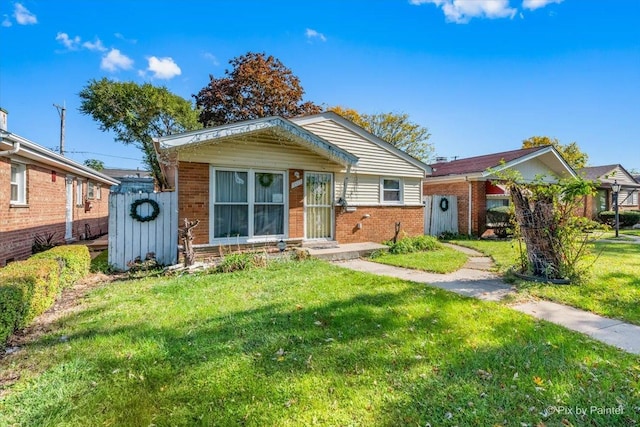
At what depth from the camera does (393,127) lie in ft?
105

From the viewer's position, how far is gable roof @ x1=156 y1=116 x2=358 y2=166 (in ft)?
25.0

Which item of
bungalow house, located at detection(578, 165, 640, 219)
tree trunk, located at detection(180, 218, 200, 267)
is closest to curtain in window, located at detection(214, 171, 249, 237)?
tree trunk, located at detection(180, 218, 200, 267)

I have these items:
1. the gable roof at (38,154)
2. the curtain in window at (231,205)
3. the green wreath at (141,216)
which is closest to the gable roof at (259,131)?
the curtain in window at (231,205)

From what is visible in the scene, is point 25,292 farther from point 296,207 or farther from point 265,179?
point 296,207

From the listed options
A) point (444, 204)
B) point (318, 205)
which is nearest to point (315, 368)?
point (318, 205)

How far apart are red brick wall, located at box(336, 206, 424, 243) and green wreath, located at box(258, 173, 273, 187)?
2600 millimetres

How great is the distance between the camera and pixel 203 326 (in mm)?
4246

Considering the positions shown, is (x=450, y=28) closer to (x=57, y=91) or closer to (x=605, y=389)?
(x=605, y=389)

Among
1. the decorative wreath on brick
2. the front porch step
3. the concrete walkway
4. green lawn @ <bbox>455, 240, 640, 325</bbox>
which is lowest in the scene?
the concrete walkway

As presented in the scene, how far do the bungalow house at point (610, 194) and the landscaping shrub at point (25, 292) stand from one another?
28.2 metres

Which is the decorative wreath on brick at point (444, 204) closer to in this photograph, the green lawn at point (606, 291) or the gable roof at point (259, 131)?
the green lawn at point (606, 291)

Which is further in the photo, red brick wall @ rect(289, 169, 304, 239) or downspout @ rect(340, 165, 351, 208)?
downspout @ rect(340, 165, 351, 208)

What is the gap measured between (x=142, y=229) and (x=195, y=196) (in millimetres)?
1739

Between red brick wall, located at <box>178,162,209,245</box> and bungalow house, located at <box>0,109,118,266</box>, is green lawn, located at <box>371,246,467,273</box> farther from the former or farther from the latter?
bungalow house, located at <box>0,109,118,266</box>
